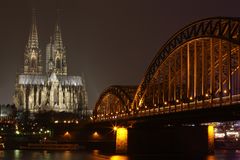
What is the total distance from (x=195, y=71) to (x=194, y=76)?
2.38ft

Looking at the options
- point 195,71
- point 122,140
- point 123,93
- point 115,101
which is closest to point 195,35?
point 195,71

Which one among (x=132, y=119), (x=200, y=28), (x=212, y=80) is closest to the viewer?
(x=212, y=80)

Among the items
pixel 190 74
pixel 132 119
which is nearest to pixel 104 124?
pixel 132 119

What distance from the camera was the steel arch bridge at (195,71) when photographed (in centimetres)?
7306

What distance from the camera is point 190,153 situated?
102750 mm

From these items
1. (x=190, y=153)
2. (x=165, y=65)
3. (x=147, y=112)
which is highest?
(x=165, y=65)

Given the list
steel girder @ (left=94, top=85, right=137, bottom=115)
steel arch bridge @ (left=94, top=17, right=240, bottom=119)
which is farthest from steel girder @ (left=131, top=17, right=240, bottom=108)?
steel girder @ (left=94, top=85, right=137, bottom=115)

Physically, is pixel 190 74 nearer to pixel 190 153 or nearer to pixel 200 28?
pixel 200 28

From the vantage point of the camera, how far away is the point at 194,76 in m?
85.6

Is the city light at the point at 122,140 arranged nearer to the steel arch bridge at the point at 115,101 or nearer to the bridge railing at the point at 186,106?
the bridge railing at the point at 186,106

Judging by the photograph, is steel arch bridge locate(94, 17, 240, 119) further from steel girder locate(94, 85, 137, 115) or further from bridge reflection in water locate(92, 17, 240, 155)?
steel girder locate(94, 85, 137, 115)

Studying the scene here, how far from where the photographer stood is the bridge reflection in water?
71.8 m

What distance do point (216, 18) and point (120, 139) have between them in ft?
124

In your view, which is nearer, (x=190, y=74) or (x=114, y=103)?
(x=190, y=74)
